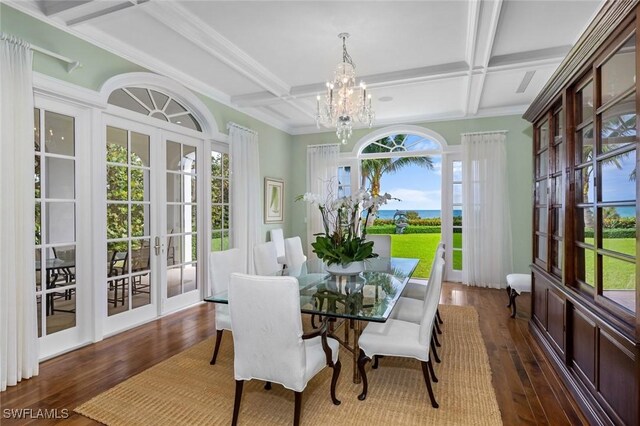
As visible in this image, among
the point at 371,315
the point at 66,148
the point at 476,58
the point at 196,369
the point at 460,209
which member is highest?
the point at 476,58

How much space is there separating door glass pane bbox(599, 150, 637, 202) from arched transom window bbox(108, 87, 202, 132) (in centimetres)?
419

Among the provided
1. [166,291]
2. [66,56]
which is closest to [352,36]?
[66,56]

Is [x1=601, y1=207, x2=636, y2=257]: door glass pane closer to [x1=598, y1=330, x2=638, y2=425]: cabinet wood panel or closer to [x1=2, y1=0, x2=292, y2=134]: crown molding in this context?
[x1=598, y1=330, x2=638, y2=425]: cabinet wood panel

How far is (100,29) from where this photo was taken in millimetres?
3105

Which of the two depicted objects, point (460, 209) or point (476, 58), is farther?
point (460, 209)

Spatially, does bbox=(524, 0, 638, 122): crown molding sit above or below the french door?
above

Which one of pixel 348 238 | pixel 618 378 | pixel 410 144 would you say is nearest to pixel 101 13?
pixel 348 238

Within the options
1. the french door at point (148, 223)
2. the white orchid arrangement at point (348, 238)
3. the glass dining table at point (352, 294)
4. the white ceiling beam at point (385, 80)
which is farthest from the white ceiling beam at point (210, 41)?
the glass dining table at point (352, 294)

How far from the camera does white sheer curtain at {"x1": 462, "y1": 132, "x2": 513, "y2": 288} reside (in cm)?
544

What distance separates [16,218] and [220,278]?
1.53 metres

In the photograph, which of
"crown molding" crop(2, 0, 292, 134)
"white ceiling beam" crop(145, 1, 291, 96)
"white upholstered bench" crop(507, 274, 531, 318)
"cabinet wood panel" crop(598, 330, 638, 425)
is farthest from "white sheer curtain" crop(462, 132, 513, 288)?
"crown molding" crop(2, 0, 292, 134)

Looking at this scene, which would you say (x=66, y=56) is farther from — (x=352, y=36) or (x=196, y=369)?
(x=196, y=369)

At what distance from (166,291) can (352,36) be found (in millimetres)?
3549

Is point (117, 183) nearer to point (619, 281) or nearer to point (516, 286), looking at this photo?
point (619, 281)
